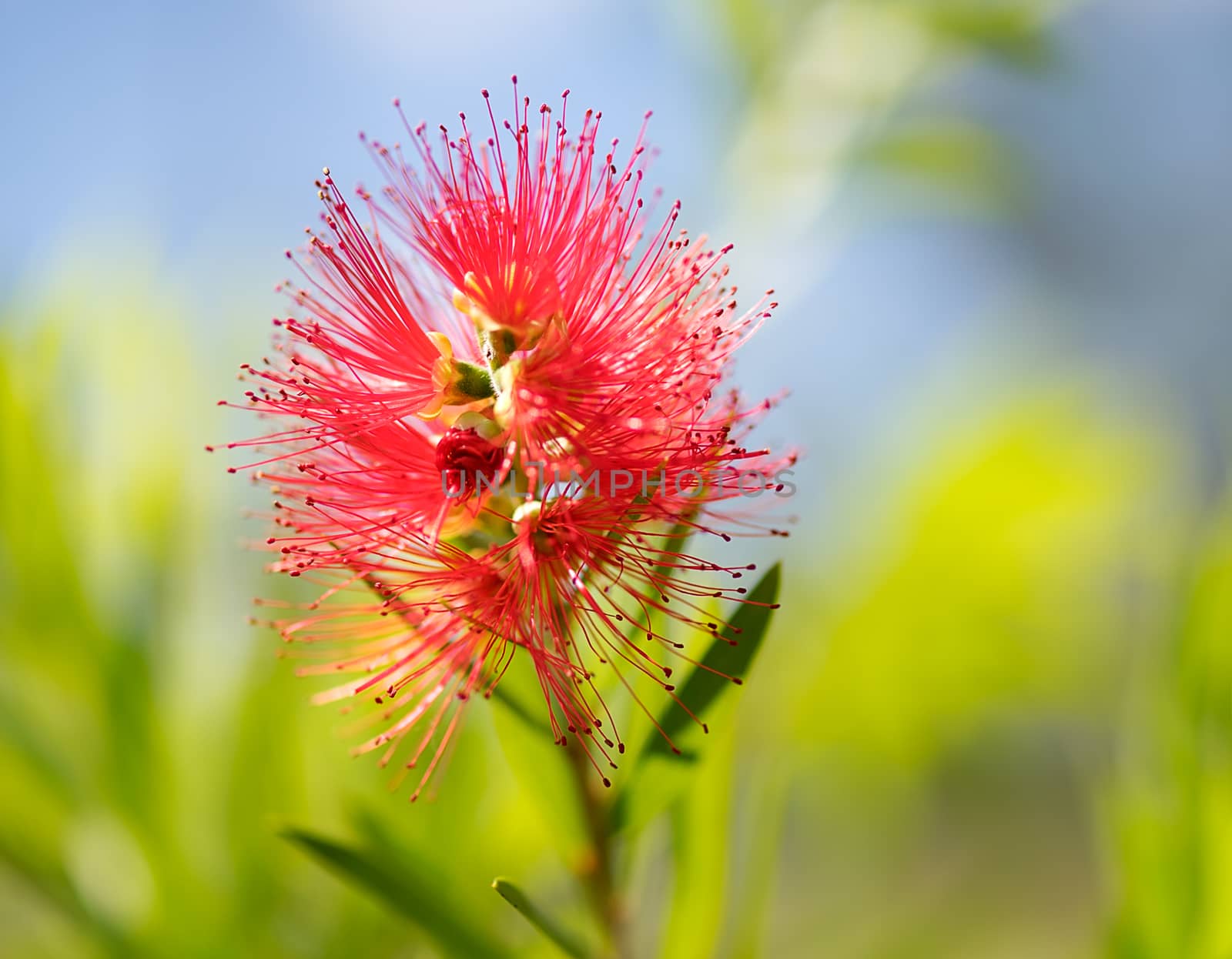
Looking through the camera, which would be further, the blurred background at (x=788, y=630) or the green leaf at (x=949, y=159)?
the green leaf at (x=949, y=159)

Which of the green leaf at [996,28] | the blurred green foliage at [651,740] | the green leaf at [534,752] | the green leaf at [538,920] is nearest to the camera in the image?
the green leaf at [538,920]

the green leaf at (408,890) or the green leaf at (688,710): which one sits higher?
the green leaf at (688,710)

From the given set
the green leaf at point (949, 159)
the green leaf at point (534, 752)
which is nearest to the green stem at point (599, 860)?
the green leaf at point (534, 752)

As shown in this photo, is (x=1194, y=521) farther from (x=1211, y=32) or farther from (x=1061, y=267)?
(x=1211, y=32)

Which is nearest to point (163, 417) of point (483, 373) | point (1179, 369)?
point (483, 373)

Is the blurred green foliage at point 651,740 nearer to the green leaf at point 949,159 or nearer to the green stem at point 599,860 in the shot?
the green stem at point 599,860

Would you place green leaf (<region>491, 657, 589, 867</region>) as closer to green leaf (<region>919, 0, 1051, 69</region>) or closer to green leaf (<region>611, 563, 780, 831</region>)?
green leaf (<region>611, 563, 780, 831</region>)

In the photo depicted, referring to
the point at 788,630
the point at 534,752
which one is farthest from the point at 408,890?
the point at 788,630
